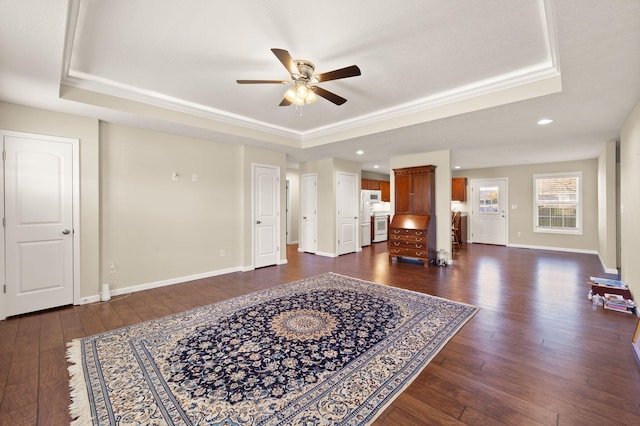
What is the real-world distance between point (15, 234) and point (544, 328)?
5782mm

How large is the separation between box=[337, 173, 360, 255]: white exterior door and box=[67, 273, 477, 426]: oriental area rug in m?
3.51

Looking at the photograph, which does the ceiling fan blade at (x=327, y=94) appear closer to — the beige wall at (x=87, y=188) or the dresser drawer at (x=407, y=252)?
the beige wall at (x=87, y=188)

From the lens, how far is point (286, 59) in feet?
7.09

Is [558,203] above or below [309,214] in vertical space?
above

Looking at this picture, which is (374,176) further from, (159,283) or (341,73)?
(341,73)

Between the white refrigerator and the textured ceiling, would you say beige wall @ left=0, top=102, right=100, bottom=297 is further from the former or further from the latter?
the white refrigerator

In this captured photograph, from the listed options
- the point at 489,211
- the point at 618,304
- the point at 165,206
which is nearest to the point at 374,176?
the point at 489,211

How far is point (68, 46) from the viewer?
7.48 feet

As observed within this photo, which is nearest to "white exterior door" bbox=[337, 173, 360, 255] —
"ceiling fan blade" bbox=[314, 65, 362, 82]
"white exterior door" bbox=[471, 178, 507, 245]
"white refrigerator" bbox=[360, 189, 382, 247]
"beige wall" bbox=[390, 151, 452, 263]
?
"white refrigerator" bbox=[360, 189, 382, 247]

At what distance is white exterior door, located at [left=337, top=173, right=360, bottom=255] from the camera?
6844mm

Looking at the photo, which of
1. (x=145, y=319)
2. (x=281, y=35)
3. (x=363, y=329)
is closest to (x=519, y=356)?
(x=363, y=329)

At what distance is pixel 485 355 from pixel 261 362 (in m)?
1.82

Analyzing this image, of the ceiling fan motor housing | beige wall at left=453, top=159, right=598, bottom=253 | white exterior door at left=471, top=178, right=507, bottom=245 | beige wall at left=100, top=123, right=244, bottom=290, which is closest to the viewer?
the ceiling fan motor housing

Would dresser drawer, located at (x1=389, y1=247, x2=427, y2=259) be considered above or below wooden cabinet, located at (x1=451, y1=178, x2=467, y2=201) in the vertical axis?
below
